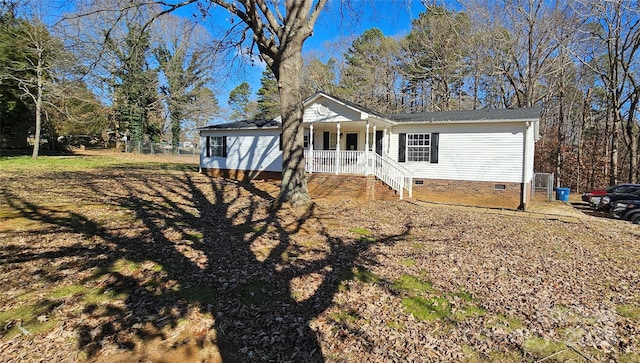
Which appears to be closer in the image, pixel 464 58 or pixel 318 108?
pixel 318 108

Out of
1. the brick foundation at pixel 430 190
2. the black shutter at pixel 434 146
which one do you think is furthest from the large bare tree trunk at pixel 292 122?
the black shutter at pixel 434 146

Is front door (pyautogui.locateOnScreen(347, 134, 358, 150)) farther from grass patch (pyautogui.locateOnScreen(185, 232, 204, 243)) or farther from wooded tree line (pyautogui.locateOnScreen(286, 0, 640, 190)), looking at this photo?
grass patch (pyautogui.locateOnScreen(185, 232, 204, 243))

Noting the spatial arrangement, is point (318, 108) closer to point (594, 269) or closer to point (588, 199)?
point (594, 269)

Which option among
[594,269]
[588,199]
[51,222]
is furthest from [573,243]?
[588,199]

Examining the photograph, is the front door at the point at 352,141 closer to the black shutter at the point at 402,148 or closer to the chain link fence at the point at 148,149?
the black shutter at the point at 402,148

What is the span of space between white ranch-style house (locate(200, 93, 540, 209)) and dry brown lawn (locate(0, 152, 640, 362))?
494cm

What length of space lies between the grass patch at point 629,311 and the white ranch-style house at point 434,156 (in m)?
8.82

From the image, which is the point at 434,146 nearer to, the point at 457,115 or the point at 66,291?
the point at 457,115

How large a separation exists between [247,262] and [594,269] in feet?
18.8

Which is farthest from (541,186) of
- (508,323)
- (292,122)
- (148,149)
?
(148,149)

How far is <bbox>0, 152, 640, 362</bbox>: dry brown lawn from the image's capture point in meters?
3.12

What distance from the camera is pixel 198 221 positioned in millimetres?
7566

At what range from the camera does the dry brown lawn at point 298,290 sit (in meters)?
3.12

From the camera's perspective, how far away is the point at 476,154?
1336 cm
